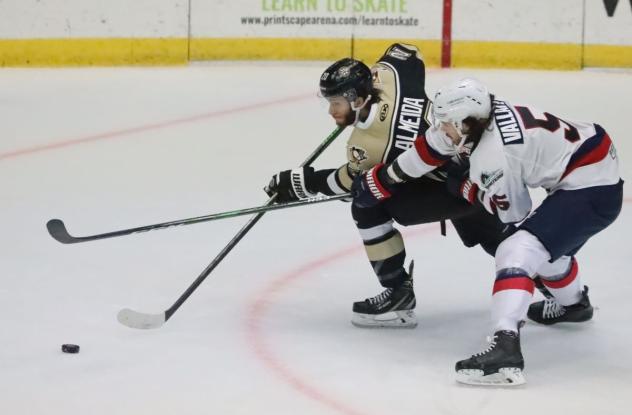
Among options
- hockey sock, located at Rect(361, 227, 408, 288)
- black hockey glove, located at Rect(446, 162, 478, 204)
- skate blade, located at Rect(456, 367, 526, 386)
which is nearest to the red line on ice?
hockey sock, located at Rect(361, 227, 408, 288)

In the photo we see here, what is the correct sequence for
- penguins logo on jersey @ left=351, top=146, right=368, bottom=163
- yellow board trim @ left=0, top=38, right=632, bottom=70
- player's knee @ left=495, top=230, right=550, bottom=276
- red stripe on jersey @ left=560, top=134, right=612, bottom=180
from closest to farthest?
player's knee @ left=495, top=230, right=550, bottom=276 → red stripe on jersey @ left=560, top=134, right=612, bottom=180 → penguins logo on jersey @ left=351, top=146, right=368, bottom=163 → yellow board trim @ left=0, top=38, right=632, bottom=70

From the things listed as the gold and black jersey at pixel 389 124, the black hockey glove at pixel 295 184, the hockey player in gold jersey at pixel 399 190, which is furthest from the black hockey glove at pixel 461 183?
the black hockey glove at pixel 295 184

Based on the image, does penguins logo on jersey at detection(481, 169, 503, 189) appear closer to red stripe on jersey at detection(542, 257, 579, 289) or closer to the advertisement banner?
red stripe on jersey at detection(542, 257, 579, 289)

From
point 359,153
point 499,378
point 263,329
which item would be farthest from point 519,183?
point 263,329

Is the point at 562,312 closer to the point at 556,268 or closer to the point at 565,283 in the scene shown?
the point at 565,283

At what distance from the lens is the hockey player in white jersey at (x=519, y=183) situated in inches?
141

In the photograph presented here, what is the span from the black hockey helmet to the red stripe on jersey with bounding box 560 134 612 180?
2.28 ft

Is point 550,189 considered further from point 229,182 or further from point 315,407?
point 229,182

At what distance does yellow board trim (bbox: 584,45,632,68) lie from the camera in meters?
8.67

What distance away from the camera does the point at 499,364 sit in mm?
3543

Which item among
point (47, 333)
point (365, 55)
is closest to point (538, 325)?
point (47, 333)

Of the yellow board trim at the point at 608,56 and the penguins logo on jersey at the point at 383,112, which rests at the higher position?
the penguins logo on jersey at the point at 383,112

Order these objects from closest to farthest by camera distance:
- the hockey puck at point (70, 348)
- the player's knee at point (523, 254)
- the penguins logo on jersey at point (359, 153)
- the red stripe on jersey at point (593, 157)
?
the player's knee at point (523, 254) → the red stripe on jersey at point (593, 157) → the hockey puck at point (70, 348) → the penguins logo on jersey at point (359, 153)

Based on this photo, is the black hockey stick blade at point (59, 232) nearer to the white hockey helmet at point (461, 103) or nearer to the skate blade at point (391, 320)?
the skate blade at point (391, 320)
